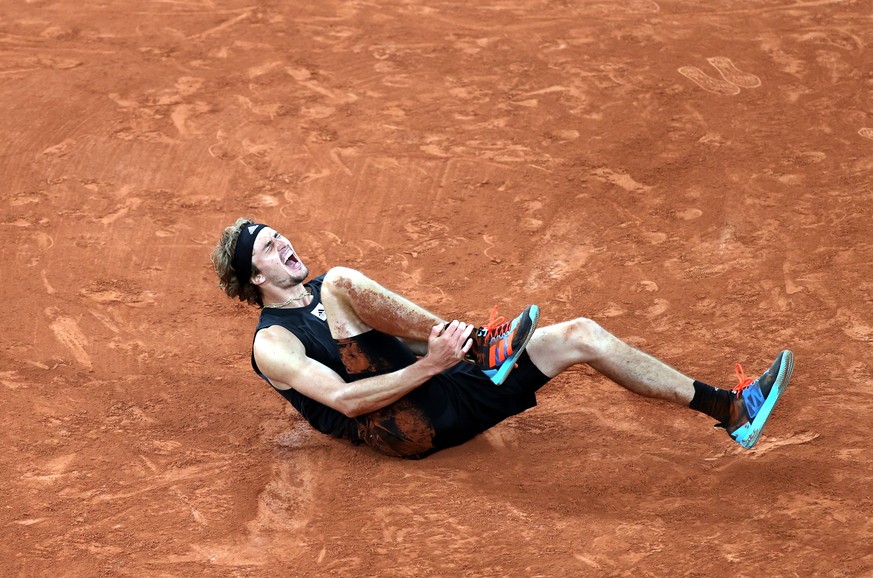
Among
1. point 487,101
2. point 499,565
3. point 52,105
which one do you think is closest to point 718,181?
point 487,101

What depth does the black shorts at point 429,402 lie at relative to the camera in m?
5.18

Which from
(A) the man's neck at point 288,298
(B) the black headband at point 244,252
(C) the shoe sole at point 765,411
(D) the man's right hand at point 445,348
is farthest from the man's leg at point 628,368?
(B) the black headband at point 244,252

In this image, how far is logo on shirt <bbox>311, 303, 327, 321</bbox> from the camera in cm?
548

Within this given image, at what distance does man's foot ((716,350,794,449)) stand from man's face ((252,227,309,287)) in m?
2.13

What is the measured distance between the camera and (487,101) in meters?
9.34

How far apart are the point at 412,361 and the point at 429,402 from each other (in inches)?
8.8

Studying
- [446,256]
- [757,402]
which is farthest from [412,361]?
[446,256]

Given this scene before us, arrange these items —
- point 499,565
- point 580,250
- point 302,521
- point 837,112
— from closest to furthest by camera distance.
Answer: point 499,565
point 302,521
point 580,250
point 837,112

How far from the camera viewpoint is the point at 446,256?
7.61 meters

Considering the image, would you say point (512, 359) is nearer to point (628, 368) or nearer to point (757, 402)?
point (628, 368)

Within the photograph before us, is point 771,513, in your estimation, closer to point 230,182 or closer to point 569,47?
point 230,182

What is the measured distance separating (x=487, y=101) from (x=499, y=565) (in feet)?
17.6

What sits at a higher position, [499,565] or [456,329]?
[456,329]

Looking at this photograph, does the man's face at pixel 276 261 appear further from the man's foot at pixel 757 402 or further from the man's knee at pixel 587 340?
the man's foot at pixel 757 402
